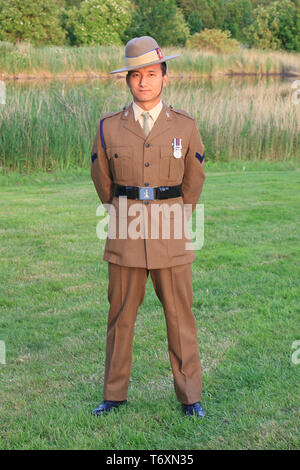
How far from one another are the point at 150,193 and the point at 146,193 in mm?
19

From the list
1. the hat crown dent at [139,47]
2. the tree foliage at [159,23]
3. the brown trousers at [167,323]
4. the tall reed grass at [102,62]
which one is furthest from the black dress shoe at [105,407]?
the tree foliage at [159,23]

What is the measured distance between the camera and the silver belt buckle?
3.01 meters

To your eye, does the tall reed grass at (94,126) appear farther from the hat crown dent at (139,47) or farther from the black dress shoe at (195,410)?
the black dress shoe at (195,410)

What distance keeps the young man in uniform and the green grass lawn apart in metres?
0.28

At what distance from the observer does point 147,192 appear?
3.01 metres

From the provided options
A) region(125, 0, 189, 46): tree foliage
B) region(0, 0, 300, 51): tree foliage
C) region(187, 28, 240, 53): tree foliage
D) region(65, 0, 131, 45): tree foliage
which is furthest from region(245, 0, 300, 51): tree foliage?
region(65, 0, 131, 45): tree foliage

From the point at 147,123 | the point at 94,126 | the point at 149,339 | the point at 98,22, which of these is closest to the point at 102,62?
the point at 98,22

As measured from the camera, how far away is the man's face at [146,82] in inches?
115

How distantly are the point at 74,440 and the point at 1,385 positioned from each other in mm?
830

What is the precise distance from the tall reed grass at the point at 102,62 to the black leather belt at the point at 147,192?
78.5 feet

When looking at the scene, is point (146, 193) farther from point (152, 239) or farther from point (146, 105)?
point (146, 105)

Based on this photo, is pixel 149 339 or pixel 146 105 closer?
pixel 146 105

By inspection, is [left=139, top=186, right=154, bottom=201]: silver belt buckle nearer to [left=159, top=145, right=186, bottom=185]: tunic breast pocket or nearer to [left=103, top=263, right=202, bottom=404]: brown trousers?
[left=159, top=145, right=186, bottom=185]: tunic breast pocket
